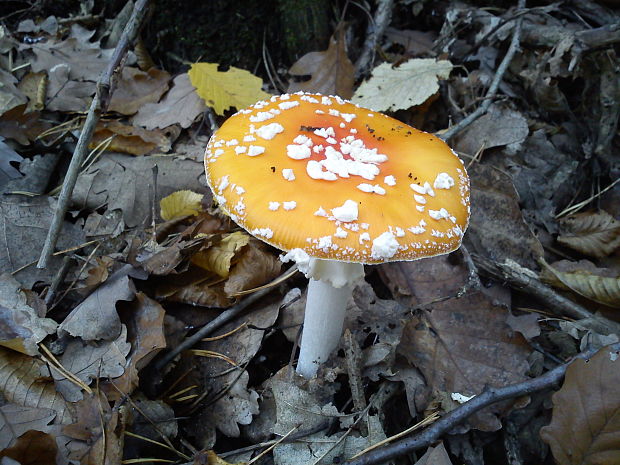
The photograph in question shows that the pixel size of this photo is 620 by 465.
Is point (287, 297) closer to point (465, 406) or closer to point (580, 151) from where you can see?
point (465, 406)

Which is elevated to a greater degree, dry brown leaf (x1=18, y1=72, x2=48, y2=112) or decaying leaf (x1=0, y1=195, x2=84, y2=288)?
dry brown leaf (x1=18, y1=72, x2=48, y2=112)

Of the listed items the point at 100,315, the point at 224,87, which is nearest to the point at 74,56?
the point at 224,87

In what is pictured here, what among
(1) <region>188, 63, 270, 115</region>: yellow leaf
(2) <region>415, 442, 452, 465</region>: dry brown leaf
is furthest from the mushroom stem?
(1) <region>188, 63, 270, 115</region>: yellow leaf

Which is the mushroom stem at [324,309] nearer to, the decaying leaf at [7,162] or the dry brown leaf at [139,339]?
the dry brown leaf at [139,339]

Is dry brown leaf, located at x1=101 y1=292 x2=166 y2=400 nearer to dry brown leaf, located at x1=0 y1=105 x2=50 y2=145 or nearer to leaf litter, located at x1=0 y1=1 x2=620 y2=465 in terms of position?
leaf litter, located at x1=0 y1=1 x2=620 y2=465

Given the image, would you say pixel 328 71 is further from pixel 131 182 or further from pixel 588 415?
pixel 588 415

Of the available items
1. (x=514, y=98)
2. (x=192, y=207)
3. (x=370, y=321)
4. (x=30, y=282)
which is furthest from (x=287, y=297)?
(x=514, y=98)

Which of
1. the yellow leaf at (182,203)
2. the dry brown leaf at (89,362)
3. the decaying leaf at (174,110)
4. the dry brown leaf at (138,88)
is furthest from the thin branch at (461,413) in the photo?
the dry brown leaf at (138,88)
